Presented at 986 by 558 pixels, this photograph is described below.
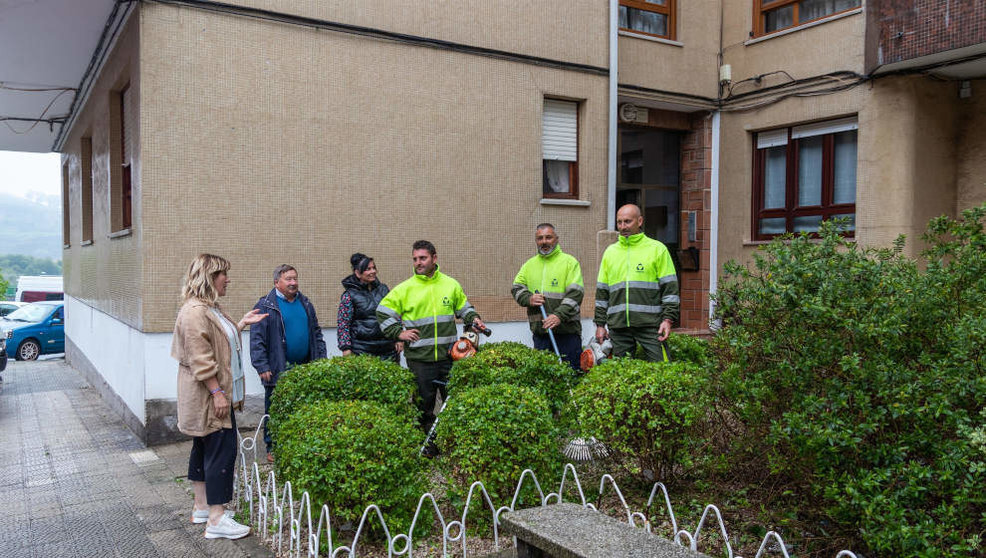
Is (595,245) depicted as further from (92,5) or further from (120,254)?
(92,5)

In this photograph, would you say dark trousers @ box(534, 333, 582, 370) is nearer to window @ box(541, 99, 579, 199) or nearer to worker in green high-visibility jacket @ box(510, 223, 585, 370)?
worker in green high-visibility jacket @ box(510, 223, 585, 370)

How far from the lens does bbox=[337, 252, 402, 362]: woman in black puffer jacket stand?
23.2ft

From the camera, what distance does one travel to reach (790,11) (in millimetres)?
11500

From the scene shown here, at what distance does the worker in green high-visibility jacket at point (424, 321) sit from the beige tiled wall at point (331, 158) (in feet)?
6.97

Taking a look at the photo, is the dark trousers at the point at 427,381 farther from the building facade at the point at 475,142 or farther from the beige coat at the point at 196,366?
the building facade at the point at 475,142

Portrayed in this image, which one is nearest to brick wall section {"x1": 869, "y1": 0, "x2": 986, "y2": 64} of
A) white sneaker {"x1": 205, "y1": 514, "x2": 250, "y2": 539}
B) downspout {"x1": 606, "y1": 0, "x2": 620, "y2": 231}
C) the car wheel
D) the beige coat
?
downspout {"x1": 606, "y1": 0, "x2": 620, "y2": 231}

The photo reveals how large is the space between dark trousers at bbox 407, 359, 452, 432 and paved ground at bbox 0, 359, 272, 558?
1955mm

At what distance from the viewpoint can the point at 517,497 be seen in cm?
459

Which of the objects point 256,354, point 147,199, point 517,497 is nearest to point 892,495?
point 517,497

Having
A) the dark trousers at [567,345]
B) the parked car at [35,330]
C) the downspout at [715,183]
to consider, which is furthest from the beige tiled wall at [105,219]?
the downspout at [715,183]

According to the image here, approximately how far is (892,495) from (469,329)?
157 inches

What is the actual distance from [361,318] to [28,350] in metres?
15.2

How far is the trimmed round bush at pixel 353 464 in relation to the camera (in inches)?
166

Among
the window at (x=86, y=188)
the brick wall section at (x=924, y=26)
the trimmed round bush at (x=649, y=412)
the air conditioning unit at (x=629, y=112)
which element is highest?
the brick wall section at (x=924, y=26)
